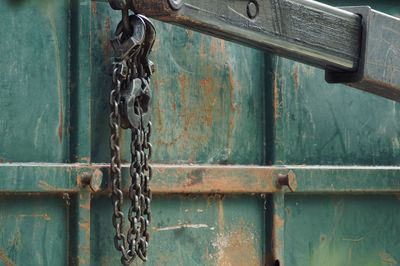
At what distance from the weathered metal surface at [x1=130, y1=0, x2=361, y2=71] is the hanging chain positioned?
0.13 metres

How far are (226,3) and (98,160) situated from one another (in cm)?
57

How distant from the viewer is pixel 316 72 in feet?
12.1

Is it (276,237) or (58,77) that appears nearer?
(58,77)

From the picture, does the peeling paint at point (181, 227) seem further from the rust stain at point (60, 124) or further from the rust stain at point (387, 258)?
the rust stain at point (387, 258)

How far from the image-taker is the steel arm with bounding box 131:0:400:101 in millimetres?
2918

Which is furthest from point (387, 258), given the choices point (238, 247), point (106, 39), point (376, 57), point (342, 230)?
point (106, 39)

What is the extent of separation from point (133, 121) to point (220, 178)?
0.45 metres

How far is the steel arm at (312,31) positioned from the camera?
2918 millimetres

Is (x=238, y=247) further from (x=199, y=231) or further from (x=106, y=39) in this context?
(x=106, y=39)

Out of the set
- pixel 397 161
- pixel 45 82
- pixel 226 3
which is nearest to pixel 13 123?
pixel 45 82

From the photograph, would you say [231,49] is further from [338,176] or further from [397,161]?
[397,161]

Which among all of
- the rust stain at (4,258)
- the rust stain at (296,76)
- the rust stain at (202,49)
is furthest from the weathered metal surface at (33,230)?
the rust stain at (296,76)

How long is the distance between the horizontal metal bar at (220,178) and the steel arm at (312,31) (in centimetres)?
33

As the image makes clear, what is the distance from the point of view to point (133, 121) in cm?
300
